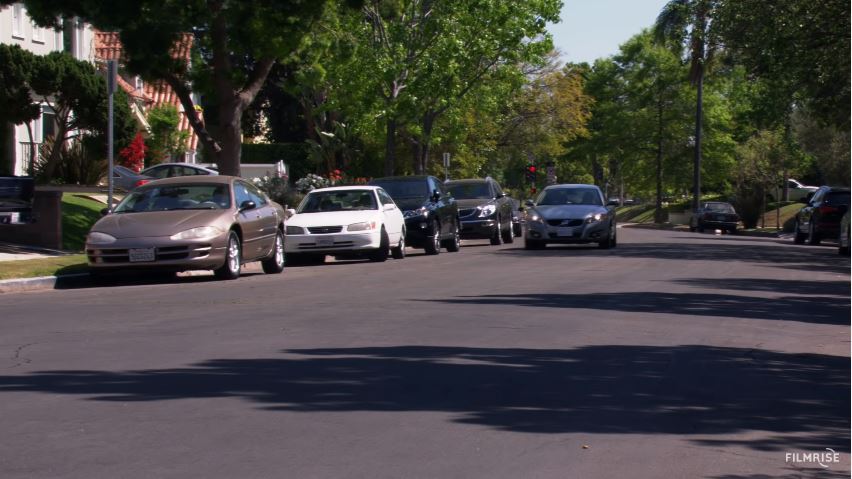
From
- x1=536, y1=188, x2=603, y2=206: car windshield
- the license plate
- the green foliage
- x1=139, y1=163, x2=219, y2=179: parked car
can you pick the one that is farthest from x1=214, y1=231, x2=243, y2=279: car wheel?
the green foliage

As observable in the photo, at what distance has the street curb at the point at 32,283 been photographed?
17234mm

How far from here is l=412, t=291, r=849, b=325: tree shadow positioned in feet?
47.8

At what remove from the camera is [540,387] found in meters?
8.94

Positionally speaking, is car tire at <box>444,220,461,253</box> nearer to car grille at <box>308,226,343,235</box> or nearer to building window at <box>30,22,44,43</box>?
car grille at <box>308,226,343,235</box>

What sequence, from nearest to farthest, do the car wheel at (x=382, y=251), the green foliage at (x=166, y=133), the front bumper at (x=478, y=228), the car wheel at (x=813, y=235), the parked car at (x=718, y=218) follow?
the car wheel at (x=382, y=251)
the front bumper at (x=478, y=228)
the car wheel at (x=813, y=235)
the green foliage at (x=166, y=133)
the parked car at (x=718, y=218)

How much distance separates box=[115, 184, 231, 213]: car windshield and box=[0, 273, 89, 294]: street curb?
4.32 feet

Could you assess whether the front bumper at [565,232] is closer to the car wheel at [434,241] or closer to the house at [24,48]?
the car wheel at [434,241]

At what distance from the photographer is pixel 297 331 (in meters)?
12.0

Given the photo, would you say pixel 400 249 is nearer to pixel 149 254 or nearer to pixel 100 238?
pixel 149 254

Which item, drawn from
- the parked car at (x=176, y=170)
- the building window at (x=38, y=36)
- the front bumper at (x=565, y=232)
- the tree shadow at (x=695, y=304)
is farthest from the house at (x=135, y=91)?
the tree shadow at (x=695, y=304)

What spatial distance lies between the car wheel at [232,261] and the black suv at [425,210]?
310 inches

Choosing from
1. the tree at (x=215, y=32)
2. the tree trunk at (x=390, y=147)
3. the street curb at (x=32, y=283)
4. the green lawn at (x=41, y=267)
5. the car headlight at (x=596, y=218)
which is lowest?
the street curb at (x=32, y=283)

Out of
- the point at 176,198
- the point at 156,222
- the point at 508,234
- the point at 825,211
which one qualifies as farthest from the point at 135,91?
the point at 156,222

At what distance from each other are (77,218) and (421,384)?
19055mm
